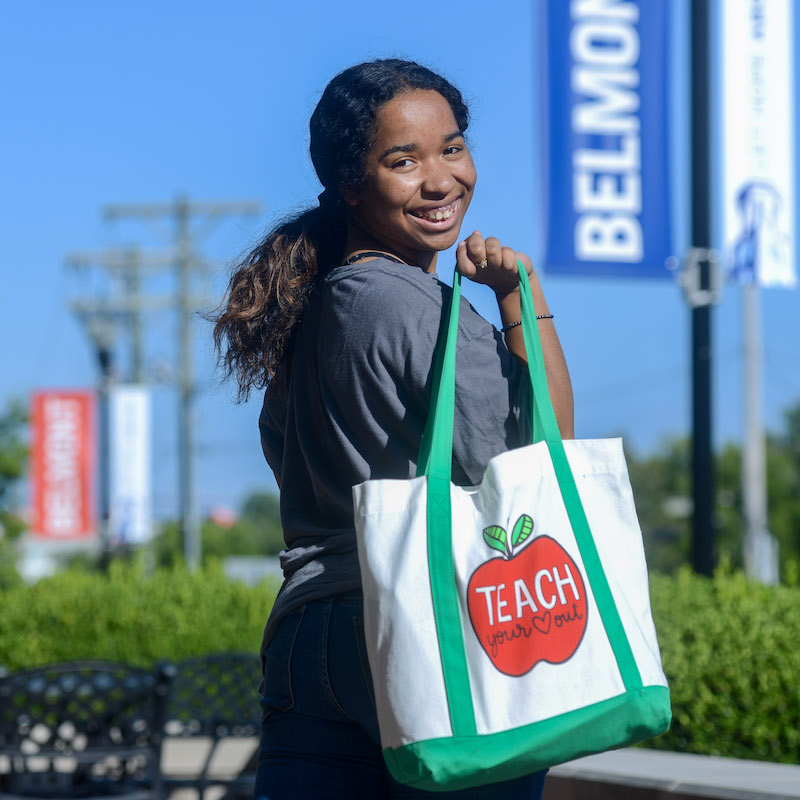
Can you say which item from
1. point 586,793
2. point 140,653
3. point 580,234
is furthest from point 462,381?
point 140,653

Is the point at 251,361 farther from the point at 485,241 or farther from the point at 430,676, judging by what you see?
the point at 430,676

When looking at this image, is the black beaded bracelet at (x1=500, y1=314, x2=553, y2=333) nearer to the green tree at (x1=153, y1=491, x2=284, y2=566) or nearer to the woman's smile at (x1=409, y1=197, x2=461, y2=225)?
the woman's smile at (x1=409, y1=197, x2=461, y2=225)

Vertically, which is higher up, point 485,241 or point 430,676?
point 485,241

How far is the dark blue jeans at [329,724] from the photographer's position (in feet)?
6.05

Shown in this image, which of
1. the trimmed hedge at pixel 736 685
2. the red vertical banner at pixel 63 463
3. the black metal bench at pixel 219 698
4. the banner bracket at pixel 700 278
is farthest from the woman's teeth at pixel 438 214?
the red vertical banner at pixel 63 463

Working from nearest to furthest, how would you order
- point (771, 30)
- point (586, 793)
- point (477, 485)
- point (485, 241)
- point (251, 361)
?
1. point (477, 485)
2. point (485, 241)
3. point (251, 361)
4. point (586, 793)
5. point (771, 30)

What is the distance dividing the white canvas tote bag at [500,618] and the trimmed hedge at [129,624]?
23.0 ft

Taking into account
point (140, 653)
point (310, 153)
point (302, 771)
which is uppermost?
point (310, 153)

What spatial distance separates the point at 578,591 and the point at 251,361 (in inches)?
27.6

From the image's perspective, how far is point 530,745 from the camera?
1.69m

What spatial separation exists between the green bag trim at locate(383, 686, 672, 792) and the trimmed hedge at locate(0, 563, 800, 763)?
315cm

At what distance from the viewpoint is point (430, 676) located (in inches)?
66.1

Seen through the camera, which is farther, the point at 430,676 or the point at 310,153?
the point at 310,153

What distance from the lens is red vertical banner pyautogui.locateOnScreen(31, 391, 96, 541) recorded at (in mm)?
30594
